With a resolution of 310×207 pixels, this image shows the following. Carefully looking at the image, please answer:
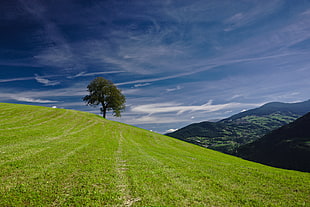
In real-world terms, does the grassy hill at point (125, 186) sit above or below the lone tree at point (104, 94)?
below

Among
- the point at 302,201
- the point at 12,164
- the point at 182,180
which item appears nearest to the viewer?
the point at 302,201

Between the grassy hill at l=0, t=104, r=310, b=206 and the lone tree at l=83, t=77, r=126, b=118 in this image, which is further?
the lone tree at l=83, t=77, r=126, b=118

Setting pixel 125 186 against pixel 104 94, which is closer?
pixel 125 186

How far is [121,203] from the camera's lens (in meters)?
8.70

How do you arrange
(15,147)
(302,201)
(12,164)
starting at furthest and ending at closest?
(15,147)
(12,164)
(302,201)

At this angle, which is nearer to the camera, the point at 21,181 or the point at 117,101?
the point at 21,181

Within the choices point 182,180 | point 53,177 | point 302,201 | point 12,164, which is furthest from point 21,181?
point 302,201

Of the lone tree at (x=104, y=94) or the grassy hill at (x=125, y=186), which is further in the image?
the lone tree at (x=104, y=94)

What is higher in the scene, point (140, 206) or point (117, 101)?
point (117, 101)

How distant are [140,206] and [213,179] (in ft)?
25.2

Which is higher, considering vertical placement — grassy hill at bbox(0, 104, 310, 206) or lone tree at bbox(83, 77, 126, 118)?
lone tree at bbox(83, 77, 126, 118)

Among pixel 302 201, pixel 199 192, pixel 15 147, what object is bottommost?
pixel 302 201

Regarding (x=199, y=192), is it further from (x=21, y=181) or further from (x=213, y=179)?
(x=21, y=181)

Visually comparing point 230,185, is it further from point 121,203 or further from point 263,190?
point 121,203
